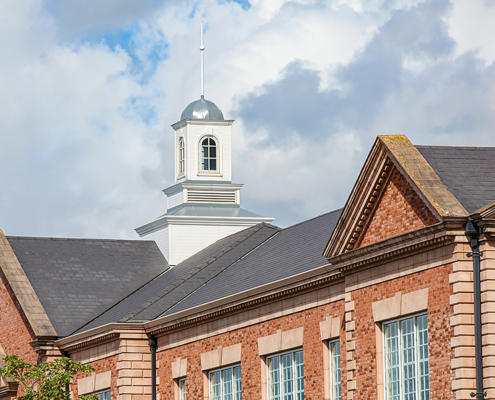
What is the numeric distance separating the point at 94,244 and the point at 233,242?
24.8 feet

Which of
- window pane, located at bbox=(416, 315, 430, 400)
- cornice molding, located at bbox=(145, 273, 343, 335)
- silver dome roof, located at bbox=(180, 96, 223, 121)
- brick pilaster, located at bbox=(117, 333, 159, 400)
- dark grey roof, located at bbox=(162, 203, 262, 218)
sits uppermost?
silver dome roof, located at bbox=(180, 96, 223, 121)

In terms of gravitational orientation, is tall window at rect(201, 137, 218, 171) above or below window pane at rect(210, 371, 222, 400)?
above

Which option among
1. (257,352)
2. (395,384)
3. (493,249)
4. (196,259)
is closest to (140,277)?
(196,259)

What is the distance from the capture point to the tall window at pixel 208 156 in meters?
44.2

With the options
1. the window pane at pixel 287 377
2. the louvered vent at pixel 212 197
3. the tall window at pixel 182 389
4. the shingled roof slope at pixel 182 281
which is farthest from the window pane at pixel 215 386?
the louvered vent at pixel 212 197

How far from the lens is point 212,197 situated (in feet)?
143

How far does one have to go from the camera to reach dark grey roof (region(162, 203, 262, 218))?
141 feet

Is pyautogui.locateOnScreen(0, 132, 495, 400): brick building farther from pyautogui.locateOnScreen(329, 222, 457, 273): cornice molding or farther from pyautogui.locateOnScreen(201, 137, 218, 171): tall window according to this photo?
pyautogui.locateOnScreen(201, 137, 218, 171): tall window

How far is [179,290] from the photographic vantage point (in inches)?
1355

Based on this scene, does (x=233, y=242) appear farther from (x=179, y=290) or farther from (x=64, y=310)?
(x=64, y=310)

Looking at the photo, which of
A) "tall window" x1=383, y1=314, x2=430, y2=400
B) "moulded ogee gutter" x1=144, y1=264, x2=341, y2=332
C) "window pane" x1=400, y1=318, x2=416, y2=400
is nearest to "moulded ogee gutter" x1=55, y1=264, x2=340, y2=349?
"moulded ogee gutter" x1=144, y1=264, x2=341, y2=332

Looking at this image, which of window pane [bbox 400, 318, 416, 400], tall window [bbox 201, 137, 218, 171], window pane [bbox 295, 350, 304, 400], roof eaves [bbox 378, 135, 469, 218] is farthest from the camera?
tall window [bbox 201, 137, 218, 171]

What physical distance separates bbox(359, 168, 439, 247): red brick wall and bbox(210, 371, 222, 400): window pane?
8.20m

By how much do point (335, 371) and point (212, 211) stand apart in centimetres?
1849
